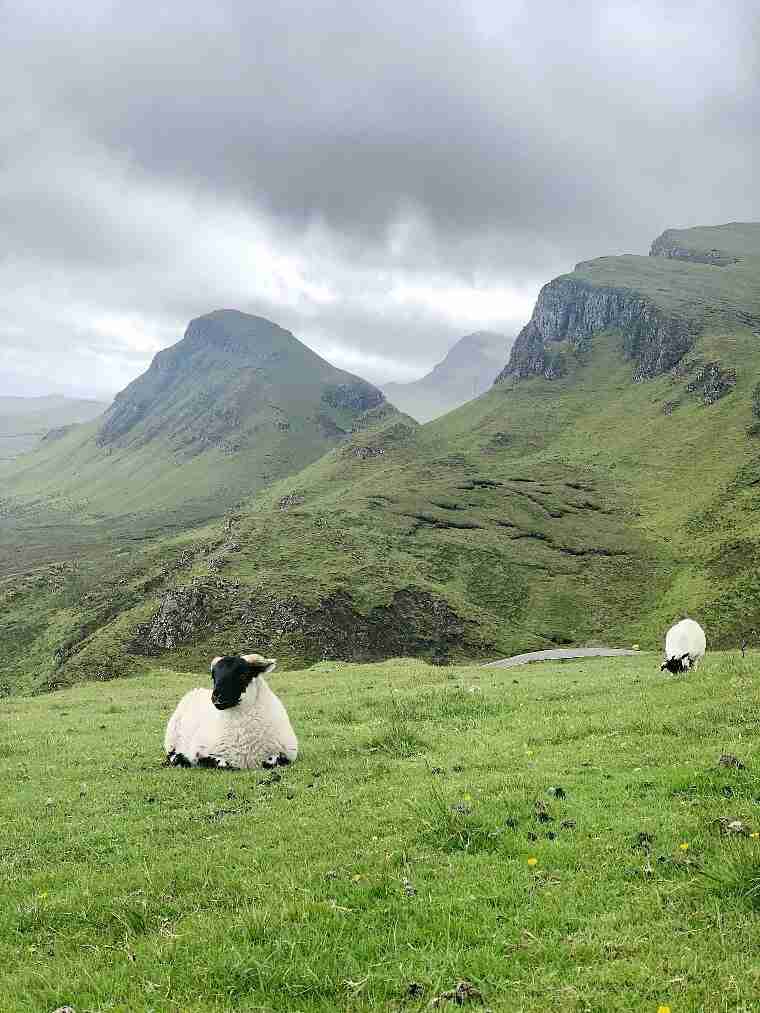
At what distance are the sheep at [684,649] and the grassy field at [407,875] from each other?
1008cm

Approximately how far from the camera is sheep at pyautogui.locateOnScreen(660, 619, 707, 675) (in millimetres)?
24641

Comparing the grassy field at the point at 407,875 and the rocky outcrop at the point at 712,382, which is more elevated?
the rocky outcrop at the point at 712,382

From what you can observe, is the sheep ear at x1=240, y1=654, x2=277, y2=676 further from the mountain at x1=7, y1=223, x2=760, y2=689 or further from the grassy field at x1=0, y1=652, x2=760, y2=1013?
the mountain at x1=7, y1=223, x2=760, y2=689

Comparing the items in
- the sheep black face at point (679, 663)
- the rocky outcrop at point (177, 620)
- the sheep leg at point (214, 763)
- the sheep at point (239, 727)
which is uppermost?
the sheep black face at point (679, 663)

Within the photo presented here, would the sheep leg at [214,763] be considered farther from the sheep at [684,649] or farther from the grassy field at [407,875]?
the sheep at [684,649]

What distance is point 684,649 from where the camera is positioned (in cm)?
2470

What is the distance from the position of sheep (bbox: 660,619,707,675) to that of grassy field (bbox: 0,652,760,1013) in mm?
10078

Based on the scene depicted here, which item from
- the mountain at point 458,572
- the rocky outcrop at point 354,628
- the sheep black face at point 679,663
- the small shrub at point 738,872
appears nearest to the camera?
the small shrub at point 738,872

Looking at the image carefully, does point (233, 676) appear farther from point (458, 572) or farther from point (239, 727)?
point (458, 572)

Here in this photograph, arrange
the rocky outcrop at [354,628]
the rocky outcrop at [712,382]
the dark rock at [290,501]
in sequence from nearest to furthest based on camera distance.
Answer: the rocky outcrop at [354,628]
the rocky outcrop at [712,382]
the dark rock at [290,501]

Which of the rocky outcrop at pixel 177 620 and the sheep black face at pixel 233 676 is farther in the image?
the rocky outcrop at pixel 177 620

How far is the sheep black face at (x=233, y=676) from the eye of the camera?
14.0 meters

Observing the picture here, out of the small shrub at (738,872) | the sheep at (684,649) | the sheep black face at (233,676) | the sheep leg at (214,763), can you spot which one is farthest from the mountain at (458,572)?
the small shrub at (738,872)

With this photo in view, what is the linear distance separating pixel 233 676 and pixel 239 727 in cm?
134
